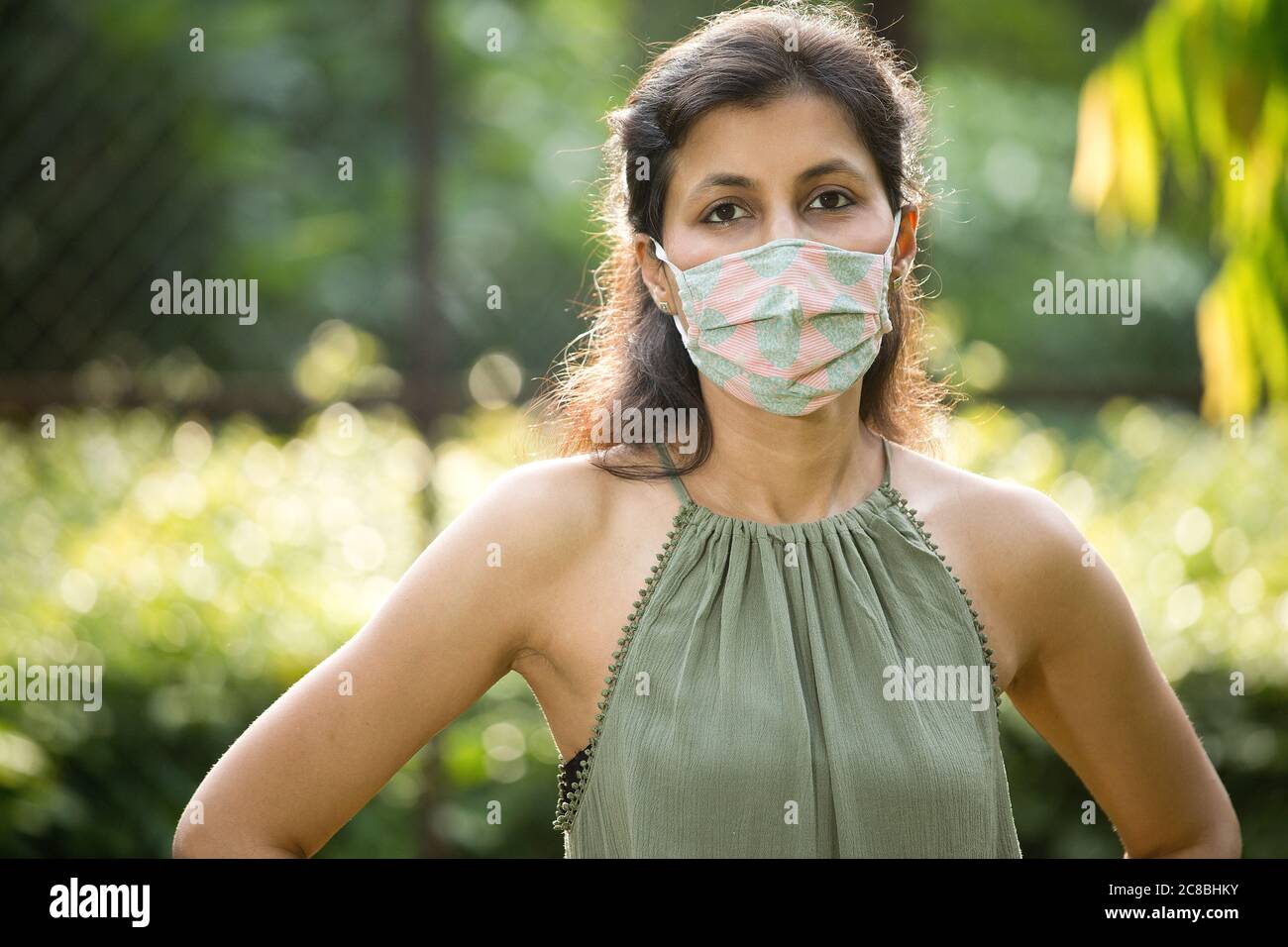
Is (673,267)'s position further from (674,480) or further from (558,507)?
(558,507)

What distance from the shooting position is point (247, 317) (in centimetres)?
725

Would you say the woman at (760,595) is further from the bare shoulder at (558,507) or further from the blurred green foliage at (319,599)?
the blurred green foliage at (319,599)

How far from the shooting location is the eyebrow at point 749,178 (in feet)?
7.69

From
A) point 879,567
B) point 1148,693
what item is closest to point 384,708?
point 879,567

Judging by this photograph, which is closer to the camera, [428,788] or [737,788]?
[737,788]

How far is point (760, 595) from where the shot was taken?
7.82 feet

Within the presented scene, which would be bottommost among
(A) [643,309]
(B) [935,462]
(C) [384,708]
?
(C) [384,708]

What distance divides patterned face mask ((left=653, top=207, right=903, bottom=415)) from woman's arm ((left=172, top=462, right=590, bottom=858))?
0.45 meters

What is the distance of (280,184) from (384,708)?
6469mm

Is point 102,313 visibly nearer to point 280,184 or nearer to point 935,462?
point 280,184

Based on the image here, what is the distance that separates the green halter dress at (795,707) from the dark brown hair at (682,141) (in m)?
0.23

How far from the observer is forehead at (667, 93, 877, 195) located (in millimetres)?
2330

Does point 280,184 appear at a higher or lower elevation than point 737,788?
higher

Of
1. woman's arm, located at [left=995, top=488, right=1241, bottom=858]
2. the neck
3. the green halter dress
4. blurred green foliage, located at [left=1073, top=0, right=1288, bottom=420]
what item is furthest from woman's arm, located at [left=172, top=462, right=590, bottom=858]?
blurred green foliage, located at [left=1073, top=0, right=1288, bottom=420]
